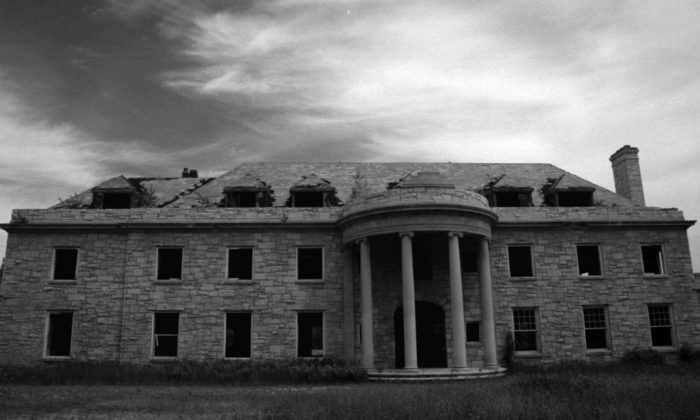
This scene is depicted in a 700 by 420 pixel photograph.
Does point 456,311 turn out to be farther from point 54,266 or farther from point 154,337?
point 54,266

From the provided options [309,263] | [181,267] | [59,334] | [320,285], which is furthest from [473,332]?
[59,334]

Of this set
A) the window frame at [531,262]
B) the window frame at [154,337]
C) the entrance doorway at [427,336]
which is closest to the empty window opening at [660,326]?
the window frame at [531,262]

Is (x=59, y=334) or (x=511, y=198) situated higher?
(x=511, y=198)

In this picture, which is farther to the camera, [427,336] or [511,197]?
[511,197]

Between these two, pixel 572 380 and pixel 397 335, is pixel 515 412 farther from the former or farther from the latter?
pixel 397 335

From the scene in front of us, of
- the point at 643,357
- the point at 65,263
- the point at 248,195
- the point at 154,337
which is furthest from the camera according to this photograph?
the point at 248,195

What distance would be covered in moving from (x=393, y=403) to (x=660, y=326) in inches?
730

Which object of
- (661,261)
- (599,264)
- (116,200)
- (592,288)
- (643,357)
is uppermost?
(116,200)

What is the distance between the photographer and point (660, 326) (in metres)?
25.6

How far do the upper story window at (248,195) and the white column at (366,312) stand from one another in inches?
252

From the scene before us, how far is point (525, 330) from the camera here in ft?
82.7

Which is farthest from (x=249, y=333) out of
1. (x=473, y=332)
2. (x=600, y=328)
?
(x=600, y=328)

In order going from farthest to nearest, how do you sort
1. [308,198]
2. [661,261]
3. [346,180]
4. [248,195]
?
Result: [346,180] < [248,195] < [308,198] < [661,261]

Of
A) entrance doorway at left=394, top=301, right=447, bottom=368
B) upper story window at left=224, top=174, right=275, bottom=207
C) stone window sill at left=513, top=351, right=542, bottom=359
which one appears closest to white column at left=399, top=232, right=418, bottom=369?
entrance doorway at left=394, top=301, right=447, bottom=368
